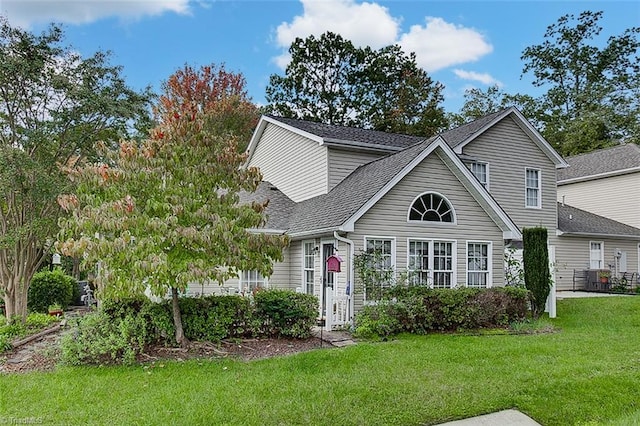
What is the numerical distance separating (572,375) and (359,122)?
3227cm

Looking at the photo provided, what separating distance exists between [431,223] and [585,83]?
128 ft

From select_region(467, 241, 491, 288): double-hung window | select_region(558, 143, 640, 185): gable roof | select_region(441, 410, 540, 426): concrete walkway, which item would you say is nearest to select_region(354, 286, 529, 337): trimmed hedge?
select_region(467, 241, 491, 288): double-hung window

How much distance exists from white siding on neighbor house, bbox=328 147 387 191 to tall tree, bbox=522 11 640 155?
29236 mm

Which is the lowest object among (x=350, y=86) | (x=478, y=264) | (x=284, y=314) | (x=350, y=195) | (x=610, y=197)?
(x=284, y=314)

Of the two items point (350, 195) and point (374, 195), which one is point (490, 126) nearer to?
point (350, 195)

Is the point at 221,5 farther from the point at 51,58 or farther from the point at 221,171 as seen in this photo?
the point at 221,171

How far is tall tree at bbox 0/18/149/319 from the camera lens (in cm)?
1063

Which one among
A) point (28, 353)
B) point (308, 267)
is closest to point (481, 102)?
point (308, 267)

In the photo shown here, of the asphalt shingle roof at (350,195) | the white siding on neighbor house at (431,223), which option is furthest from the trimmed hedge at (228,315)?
the asphalt shingle roof at (350,195)

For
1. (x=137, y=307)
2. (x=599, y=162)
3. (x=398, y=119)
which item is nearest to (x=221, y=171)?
(x=137, y=307)

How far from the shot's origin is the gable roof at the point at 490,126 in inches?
707

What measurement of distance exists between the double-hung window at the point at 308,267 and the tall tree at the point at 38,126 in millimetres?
5883

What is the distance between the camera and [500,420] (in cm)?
600

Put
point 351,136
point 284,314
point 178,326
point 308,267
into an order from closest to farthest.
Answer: point 178,326 → point 284,314 → point 308,267 → point 351,136
